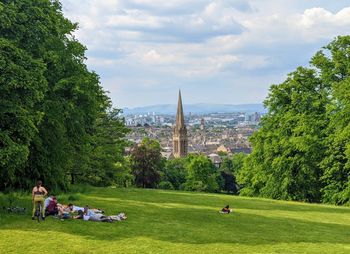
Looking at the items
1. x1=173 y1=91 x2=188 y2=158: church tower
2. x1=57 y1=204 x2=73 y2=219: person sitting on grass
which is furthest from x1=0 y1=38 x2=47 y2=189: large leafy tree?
x1=173 y1=91 x2=188 y2=158: church tower

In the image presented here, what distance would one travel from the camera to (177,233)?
17484 mm

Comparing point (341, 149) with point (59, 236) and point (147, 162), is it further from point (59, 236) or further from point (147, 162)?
point (147, 162)

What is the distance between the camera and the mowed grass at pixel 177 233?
14836 mm

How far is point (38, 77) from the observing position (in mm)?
20078

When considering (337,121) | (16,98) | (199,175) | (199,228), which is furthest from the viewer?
(199,175)

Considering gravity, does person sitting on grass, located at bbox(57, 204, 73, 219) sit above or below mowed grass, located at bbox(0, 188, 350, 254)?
above

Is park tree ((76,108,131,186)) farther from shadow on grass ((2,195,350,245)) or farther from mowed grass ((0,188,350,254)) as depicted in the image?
shadow on grass ((2,195,350,245))

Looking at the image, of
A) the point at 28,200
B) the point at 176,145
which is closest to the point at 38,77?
the point at 28,200

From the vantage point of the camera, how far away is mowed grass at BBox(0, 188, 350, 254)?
48.7 feet

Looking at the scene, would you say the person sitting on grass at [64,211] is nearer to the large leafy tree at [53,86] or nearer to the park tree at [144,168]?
the large leafy tree at [53,86]

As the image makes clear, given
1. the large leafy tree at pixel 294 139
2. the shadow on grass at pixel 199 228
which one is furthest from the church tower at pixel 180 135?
the shadow on grass at pixel 199 228

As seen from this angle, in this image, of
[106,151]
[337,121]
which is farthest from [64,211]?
[337,121]

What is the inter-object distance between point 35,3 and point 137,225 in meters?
11.3

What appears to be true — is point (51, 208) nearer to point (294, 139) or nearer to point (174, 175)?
point (294, 139)
